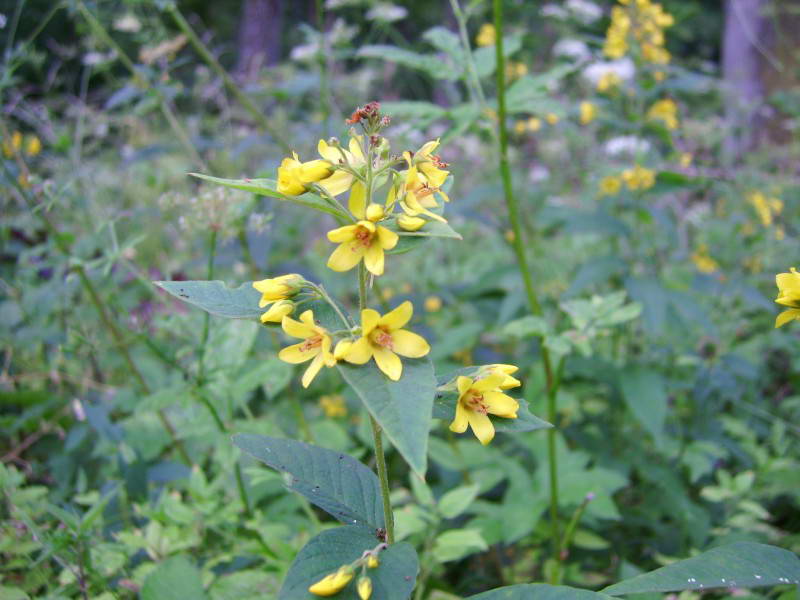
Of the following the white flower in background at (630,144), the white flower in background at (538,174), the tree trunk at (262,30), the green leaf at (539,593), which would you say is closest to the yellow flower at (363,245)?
the green leaf at (539,593)

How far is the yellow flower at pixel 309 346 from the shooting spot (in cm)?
94

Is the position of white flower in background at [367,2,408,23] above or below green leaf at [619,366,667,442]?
above

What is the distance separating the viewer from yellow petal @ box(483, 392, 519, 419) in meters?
1.01

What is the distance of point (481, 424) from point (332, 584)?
1.10 ft

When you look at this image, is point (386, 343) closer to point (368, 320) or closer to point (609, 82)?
point (368, 320)

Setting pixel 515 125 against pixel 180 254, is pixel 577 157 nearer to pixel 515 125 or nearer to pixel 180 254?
pixel 515 125

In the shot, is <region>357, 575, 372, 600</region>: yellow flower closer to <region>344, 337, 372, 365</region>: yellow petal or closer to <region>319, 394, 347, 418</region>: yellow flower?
<region>344, 337, 372, 365</region>: yellow petal

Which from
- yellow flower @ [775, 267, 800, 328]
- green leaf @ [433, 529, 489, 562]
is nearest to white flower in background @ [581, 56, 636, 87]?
yellow flower @ [775, 267, 800, 328]

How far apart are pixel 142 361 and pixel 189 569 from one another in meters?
1.61

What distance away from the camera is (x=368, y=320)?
0.91 m

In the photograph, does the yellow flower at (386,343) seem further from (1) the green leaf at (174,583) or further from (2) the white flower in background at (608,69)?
(2) the white flower in background at (608,69)

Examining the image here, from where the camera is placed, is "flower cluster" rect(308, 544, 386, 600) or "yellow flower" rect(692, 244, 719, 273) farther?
"yellow flower" rect(692, 244, 719, 273)

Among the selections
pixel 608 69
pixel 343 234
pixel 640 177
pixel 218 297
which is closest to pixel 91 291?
pixel 218 297

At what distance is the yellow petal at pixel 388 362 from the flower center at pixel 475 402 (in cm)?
16
